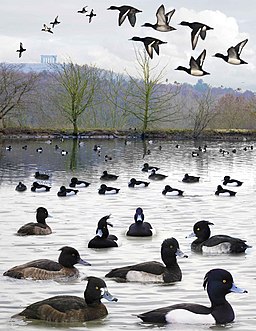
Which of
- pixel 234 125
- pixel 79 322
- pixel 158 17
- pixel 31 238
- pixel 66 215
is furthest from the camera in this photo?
pixel 234 125

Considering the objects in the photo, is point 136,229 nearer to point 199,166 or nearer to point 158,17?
point 158,17

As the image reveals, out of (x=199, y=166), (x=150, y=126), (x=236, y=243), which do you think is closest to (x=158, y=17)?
(x=236, y=243)

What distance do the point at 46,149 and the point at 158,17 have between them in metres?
39.1

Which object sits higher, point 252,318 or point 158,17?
point 158,17

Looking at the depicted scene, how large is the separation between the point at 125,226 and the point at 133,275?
6.65 m

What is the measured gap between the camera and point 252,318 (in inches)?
402

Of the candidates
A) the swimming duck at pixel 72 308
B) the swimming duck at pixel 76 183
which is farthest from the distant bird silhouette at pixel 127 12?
the swimming duck at pixel 76 183

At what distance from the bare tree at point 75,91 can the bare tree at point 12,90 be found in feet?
9.79

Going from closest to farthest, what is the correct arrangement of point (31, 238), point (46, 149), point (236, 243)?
point (236, 243) < point (31, 238) < point (46, 149)

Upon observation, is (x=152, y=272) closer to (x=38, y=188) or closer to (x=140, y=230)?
(x=140, y=230)

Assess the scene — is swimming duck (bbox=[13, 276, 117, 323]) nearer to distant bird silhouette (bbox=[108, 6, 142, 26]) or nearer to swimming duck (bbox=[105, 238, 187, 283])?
swimming duck (bbox=[105, 238, 187, 283])

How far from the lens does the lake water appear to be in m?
10.9

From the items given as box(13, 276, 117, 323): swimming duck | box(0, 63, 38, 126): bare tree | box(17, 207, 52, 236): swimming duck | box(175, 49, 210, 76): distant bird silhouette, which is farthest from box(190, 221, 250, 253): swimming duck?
box(0, 63, 38, 126): bare tree

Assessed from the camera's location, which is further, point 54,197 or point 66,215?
point 54,197
